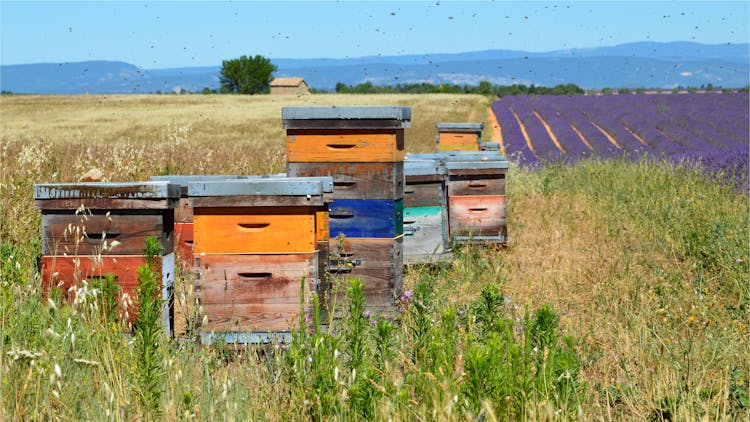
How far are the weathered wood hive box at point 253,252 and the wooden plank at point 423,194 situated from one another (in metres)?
3.63

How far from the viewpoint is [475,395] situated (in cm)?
309

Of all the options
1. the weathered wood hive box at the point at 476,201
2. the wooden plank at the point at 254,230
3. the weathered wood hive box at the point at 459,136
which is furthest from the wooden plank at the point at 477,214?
the weathered wood hive box at the point at 459,136

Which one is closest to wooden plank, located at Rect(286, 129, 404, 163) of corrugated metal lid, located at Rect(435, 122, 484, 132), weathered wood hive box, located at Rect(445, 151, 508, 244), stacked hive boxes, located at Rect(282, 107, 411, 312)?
stacked hive boxes, located at Rect(282, 107, 411, 312)

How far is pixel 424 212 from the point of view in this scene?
9.12 m

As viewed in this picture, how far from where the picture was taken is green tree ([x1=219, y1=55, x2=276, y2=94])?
357ft

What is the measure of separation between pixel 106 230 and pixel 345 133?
225 centimetres

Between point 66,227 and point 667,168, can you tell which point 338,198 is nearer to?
point 66,227

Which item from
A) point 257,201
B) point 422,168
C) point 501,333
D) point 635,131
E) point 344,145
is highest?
point 344,145

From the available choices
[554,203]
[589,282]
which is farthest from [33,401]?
[554,203]

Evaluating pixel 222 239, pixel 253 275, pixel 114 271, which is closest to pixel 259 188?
pixel 222 239

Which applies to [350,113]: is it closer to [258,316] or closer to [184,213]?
[258,316]

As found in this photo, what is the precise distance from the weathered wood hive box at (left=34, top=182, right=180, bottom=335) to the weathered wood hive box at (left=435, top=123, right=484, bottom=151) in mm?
12335

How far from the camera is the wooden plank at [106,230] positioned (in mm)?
5539

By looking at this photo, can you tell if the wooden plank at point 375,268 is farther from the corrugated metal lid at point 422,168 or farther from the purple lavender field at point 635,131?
the purple lavender field at point 635,131
